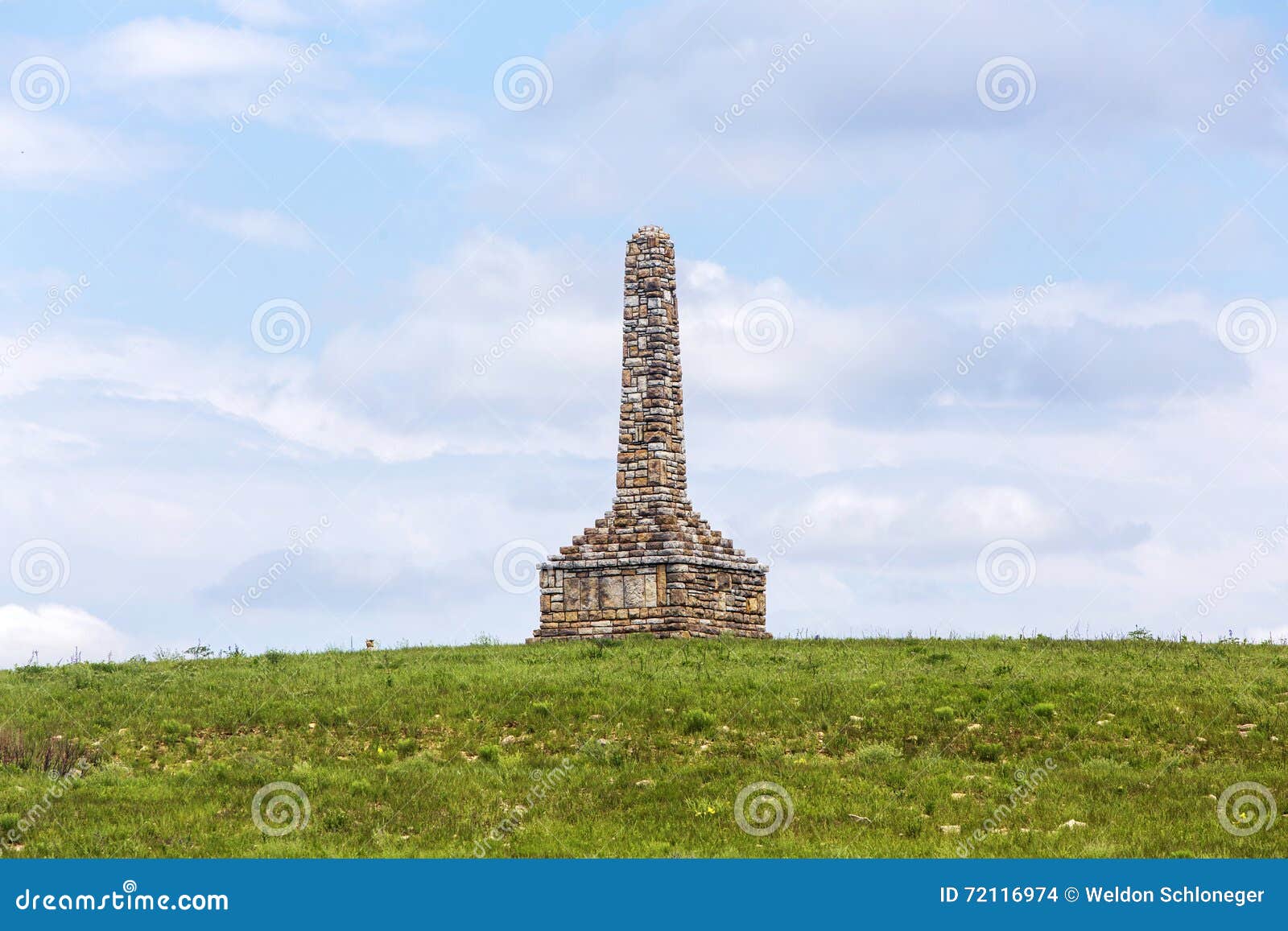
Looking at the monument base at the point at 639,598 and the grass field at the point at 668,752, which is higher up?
the monument base at the point at 639,598

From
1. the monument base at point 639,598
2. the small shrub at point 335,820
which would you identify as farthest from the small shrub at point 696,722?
the monument base at point 639,598

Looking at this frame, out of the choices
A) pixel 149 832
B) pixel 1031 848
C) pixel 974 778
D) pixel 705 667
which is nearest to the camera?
pixel 1031 848

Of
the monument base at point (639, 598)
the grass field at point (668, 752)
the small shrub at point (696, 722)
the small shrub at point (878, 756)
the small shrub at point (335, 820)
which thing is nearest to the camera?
the grass field at point (668, 752)

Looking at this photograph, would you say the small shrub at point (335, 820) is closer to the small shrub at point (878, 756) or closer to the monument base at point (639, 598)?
the small shrub at point (878, 756)

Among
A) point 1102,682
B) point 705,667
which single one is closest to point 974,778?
point 1102,682

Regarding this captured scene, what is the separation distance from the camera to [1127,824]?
21.3 m

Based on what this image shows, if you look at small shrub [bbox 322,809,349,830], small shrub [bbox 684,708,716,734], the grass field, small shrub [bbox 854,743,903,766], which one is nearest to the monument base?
the grass field

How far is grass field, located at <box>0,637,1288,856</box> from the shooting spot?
21.6m

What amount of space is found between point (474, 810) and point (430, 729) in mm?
4887

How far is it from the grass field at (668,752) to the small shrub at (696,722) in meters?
0.03

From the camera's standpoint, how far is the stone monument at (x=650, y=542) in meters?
37.7

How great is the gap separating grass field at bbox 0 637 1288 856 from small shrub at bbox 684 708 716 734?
3 centimetres

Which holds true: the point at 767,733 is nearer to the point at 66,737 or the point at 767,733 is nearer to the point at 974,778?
the point at 974,778

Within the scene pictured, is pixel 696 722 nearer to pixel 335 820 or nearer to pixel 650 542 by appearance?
pixel 335 820
